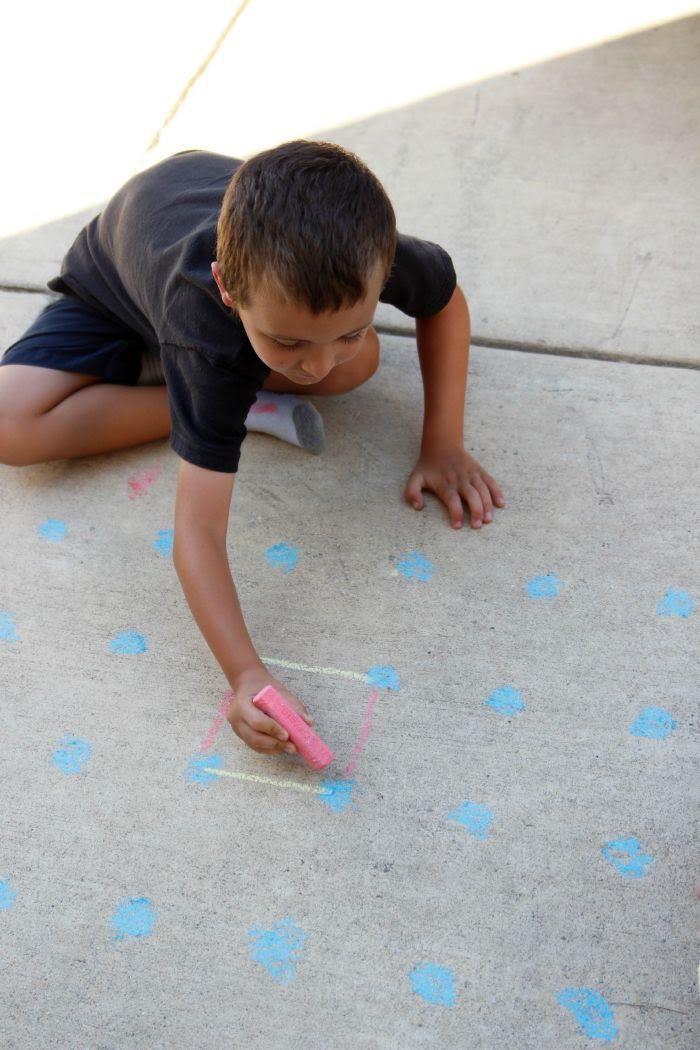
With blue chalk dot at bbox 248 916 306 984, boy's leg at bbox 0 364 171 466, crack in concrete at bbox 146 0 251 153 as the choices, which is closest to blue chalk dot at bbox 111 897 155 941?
blue chalk dot at bbox 248 916 306 984

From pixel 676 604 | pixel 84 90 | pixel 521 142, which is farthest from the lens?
pixel 84 90

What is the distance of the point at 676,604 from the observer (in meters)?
1.91

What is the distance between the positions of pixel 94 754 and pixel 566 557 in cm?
93

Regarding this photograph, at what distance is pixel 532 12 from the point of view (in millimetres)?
3508

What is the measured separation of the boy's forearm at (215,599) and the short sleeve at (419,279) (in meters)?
0.55

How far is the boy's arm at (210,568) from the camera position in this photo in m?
1.75

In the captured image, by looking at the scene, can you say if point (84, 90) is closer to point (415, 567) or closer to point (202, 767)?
point (415, 567)

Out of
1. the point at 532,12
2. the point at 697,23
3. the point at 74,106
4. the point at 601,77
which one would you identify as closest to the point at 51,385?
the point at 74,106

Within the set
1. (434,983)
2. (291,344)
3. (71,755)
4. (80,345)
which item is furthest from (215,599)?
(80,345)

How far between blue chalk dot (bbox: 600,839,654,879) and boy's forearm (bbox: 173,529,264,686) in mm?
621

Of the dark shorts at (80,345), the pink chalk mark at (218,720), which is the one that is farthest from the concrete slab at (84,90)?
the pink chalk mark at (218,720)

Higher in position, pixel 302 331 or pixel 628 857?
pixel 302 331

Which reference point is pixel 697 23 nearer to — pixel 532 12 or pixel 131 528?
pixel 532 12

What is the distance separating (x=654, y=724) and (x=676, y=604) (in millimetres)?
266
